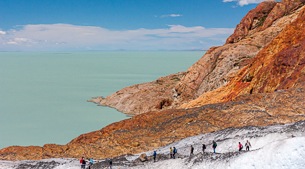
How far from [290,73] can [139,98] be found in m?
52.0

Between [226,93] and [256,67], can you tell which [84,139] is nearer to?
[226,93]

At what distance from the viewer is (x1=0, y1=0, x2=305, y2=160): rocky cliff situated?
129ft

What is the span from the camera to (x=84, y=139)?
4375 cm

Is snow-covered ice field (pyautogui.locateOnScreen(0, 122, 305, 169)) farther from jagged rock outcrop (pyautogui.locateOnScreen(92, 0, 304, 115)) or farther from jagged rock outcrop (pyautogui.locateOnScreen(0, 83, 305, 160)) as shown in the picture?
jagged rock outcrop (pyautogui.locateOnScreen(92, 0, 304, 115))

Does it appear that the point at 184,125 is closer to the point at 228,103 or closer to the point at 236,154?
the point at 228,103

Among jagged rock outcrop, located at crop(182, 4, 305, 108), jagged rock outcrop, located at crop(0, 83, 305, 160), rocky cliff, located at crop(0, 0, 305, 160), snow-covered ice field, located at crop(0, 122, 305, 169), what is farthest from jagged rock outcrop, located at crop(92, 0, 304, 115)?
snow-covered ice field, located at crop(0, 122, 305, 169)

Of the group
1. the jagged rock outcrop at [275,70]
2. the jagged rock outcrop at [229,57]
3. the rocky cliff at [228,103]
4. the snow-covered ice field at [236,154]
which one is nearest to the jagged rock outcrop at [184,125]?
the rocky cliff at [228,103]

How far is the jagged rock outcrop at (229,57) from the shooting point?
229ft

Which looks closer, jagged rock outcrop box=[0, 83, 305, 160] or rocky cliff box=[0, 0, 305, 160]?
jagged rock outcrop box=[0, 83, 305, 160]

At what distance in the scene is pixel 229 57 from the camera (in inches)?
2798

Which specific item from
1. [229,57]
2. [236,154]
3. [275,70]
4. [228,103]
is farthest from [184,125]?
[229,57]

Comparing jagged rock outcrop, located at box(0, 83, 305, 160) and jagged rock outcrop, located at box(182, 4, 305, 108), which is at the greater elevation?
jagged rock outcrop, located at box(182, 4, 305, 108)

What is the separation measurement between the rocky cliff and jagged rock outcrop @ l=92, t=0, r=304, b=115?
8.6 inches

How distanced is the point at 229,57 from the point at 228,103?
91.7 ft
